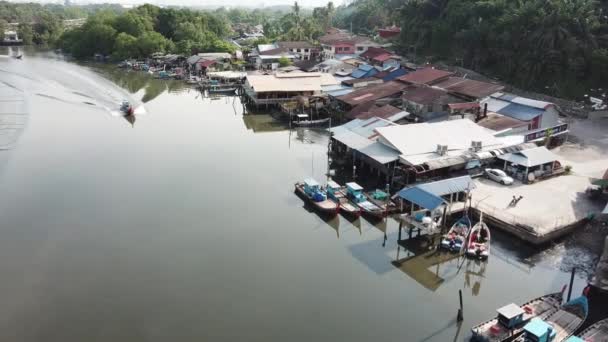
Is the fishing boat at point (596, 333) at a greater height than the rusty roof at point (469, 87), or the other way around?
the rusty roof at point (469, 87)

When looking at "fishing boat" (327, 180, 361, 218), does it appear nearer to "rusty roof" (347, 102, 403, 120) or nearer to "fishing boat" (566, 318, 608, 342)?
"rusty roof" (347, 102, 403, 120)

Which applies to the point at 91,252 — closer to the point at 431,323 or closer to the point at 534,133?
the point at 431,323

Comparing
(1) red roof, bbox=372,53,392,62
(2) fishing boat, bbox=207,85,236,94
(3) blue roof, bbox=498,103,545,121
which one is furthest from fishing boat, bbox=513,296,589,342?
(2) fishing boat, bbox=207,85,236,94

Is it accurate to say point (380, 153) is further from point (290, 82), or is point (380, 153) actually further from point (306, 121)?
point (290, 82)

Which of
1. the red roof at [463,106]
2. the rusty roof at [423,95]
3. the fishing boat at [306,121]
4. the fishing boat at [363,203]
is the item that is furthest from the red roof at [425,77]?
the fishing boat at [363,203]

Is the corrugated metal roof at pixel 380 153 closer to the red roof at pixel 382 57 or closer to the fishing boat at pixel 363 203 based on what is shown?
the fishing boat at pixel 363 203

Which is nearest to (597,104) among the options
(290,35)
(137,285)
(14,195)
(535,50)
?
(535,50)
